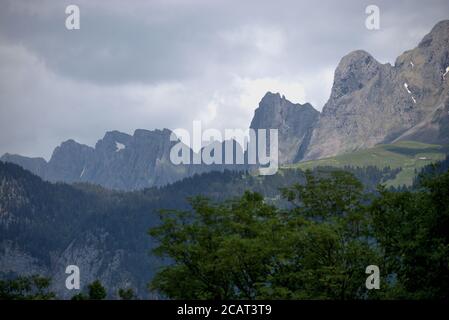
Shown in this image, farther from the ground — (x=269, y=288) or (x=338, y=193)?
(x=338, y=193)

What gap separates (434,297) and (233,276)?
1895 centimetres

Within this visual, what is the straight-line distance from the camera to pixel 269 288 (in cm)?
6291

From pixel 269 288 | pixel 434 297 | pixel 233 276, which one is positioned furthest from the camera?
pixel 233 276

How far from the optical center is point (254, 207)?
74250mm

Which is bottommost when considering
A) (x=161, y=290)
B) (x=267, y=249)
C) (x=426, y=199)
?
(x=161, y=290)

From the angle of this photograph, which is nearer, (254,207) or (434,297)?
(434,297)

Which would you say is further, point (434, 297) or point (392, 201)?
point (392, 201)

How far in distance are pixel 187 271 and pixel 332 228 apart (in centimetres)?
1581
